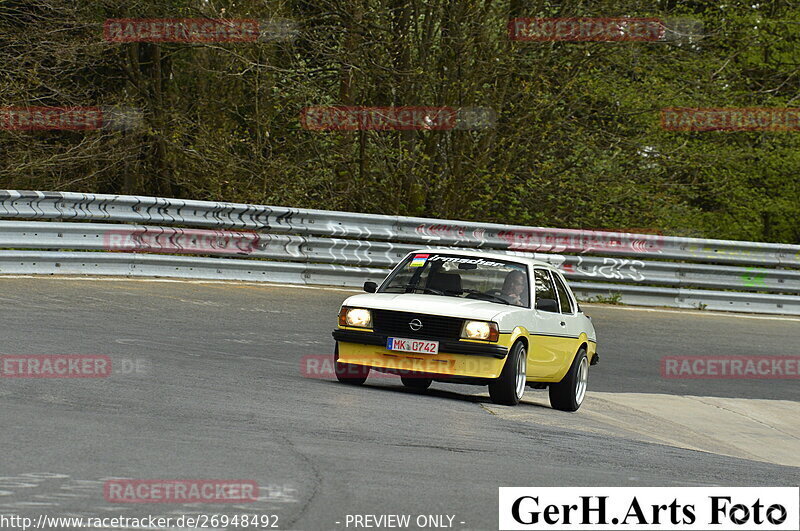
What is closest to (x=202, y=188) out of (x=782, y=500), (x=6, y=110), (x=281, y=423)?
(x=6, y=110)

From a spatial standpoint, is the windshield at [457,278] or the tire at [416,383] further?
the tire at [416,383]

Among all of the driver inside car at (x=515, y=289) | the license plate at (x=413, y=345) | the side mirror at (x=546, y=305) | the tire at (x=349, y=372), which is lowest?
the tire at (x=349, y=372)

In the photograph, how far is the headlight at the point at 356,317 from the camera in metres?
11.2

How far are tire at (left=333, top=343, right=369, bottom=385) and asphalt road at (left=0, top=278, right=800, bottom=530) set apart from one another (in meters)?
0.16

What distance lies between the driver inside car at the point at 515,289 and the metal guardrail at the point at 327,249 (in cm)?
769

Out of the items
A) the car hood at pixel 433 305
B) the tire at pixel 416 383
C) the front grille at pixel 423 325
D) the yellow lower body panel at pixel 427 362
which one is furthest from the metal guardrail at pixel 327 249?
the front grille at pixel 423 325

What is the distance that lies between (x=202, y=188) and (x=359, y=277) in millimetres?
7670

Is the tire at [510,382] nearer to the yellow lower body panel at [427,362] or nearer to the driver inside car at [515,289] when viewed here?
the yellow lower body panel at [427,362]

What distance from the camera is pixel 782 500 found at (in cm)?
678

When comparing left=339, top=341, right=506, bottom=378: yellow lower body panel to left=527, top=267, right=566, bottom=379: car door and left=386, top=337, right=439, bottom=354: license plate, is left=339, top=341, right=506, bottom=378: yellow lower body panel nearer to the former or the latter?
left=386, top=337, right=439, bottom=354: license plate

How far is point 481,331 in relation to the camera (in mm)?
10797

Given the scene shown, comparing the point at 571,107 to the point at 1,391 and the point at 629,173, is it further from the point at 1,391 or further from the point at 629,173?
the point at 1,391

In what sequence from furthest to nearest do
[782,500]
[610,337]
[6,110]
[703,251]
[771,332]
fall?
1. [6,110]
2. [703,251]
3. [771,332]
4. [610,337]
5. [782,500]

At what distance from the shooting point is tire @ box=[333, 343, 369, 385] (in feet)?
37.3
